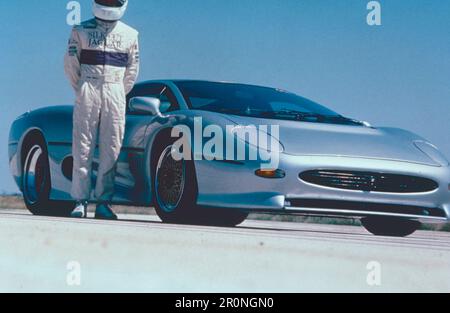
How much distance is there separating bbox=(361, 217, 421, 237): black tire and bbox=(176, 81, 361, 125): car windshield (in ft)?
3.06

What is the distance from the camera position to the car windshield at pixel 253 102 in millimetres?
8234

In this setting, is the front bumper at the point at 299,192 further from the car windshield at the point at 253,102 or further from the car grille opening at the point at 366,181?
the car windshield at the point at 253,102

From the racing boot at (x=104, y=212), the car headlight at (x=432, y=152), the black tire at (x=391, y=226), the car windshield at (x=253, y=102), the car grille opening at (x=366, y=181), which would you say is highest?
the car windshield at (x=253, y=102)

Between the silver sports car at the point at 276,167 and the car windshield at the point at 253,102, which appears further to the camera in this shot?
the car windshield at the point at 253,102

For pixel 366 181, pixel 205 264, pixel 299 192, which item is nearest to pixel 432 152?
pixel 366 181

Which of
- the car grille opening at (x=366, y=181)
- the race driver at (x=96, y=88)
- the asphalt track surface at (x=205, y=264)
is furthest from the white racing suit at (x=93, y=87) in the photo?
the asphalt track surface at (x=205, y=264)

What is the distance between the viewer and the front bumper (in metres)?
7.35

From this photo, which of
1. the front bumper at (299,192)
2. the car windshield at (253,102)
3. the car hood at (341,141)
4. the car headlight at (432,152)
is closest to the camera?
the front bumper at (299,192)

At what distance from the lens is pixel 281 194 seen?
24.1 ft

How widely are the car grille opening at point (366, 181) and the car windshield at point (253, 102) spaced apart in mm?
819

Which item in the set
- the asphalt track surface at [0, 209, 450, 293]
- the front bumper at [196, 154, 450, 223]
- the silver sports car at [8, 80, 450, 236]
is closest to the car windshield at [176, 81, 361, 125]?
the silver sports car at [8, 80, 450, 236]

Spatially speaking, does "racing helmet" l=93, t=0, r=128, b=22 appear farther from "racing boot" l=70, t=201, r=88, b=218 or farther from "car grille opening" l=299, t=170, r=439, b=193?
"car grille opening" l=299, t=170, r=439, b=193
